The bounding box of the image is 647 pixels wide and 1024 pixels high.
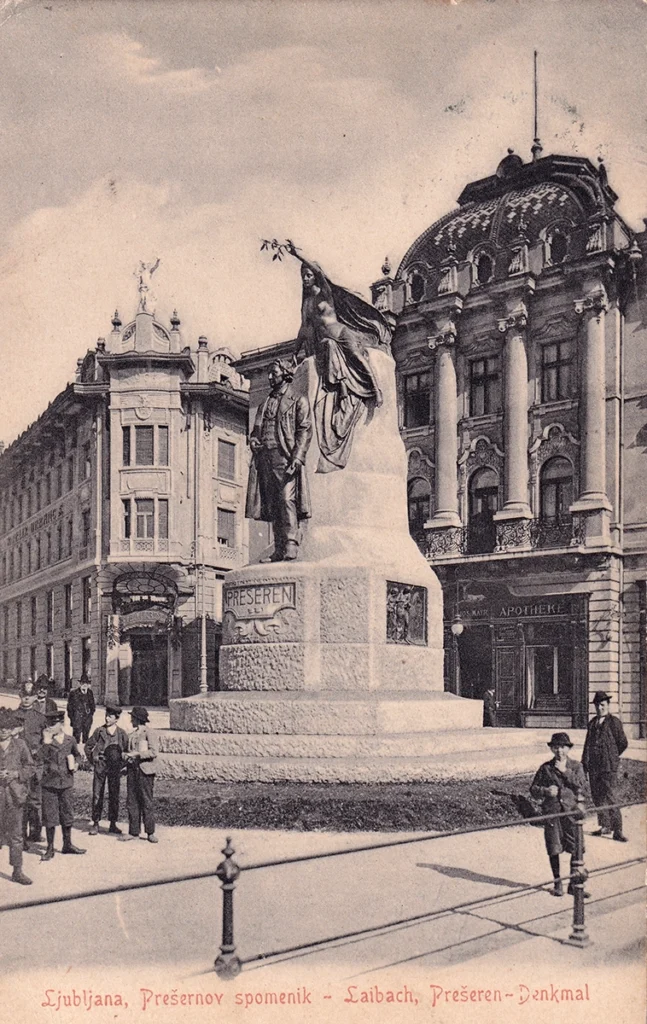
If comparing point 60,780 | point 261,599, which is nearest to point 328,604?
point 261,599

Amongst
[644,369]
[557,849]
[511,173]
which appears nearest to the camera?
[557,849]

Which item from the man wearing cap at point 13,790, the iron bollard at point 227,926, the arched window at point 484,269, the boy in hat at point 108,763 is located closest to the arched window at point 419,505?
the arched window at point 484,269

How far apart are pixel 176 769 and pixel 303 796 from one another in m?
1.77

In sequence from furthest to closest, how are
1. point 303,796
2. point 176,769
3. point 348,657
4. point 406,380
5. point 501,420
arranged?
point 406,380 < point 501,420 < point 348,657 < point 176,769 < point 303,796

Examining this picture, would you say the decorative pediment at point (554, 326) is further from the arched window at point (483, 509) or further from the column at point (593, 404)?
the arched window at point (483, 509)

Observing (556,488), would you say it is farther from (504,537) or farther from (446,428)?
(446,428)

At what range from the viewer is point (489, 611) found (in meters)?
30.7

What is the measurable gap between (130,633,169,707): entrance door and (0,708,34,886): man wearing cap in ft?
77.1

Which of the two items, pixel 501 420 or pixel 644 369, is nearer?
pixel 644 369

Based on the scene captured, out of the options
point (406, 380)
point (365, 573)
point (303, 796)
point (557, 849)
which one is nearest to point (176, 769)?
point (303, 796)

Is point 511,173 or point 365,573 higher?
point 511,173

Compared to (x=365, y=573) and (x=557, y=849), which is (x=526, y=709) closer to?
(x=365, y=573)

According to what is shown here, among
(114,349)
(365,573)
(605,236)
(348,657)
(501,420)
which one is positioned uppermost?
(605,236)

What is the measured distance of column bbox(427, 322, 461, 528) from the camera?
107 ft
